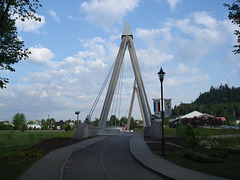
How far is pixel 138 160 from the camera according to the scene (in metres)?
12.5

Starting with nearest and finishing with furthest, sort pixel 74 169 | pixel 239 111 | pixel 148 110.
Answer: 1. pixel 74 169
2. pixel 148 110
3. pixel 239 111

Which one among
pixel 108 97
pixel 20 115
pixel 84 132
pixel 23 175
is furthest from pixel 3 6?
pixel 20 115

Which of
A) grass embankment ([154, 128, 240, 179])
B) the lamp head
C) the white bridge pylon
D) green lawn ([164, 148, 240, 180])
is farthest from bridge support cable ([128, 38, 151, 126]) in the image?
green lawn ([164, 148, 240, 180])

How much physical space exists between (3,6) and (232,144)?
24.7m

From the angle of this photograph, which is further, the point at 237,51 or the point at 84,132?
the point at 84,132

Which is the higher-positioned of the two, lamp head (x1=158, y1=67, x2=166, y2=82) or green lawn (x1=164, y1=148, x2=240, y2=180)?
lamp head (x1=158, y1=67, x2=166, y2=82)

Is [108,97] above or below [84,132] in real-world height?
above

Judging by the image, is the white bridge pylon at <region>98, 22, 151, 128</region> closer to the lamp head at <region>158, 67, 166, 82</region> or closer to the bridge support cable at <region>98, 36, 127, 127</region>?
the bridge support cable at <region>98, 36, 127, 127</region>

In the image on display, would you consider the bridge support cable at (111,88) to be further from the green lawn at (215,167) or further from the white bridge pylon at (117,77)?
the green lawn at (215,167)

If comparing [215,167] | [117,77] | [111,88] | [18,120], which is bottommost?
[215,167]

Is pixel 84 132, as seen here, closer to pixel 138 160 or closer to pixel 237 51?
pixel 138 160

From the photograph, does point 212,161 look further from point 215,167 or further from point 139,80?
point 139,80

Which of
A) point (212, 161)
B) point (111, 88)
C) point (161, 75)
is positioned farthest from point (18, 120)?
point (212, 161)

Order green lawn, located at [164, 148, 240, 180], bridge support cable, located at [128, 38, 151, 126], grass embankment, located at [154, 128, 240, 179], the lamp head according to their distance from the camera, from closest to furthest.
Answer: green lawn, located at [164, 148, 240, 180]
grass embankment, located at [154, 128, 240, 179]
the lamp head
bridge support cable, located at [128, 38, 151, 126]
